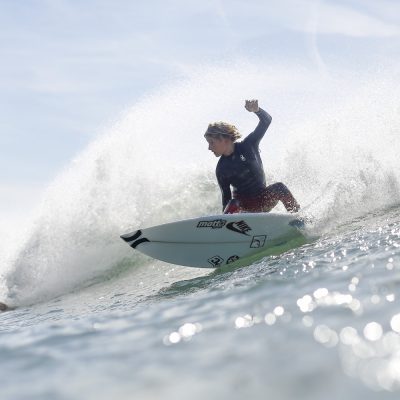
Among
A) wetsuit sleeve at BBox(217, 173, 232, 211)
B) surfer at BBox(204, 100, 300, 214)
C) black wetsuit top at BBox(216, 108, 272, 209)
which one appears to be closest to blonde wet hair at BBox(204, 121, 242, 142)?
surfer at BBox(204, 100, 300, 214)

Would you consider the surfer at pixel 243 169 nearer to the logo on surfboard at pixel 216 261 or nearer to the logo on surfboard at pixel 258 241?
the logo on surfboard at pixel 258 241

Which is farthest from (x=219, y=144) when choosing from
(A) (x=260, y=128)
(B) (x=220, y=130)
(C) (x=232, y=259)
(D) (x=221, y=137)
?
(C) (x=232, y=259)

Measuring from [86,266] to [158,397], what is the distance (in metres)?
8.92

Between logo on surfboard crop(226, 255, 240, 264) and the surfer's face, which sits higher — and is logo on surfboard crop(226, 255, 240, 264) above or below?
below

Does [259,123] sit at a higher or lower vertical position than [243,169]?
higher

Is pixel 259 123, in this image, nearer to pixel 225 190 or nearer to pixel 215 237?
pixel 225 190

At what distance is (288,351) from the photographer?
3262 millimetres

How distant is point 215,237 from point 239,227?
15.4 inches

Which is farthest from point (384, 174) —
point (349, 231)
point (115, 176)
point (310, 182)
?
point (115, 176)

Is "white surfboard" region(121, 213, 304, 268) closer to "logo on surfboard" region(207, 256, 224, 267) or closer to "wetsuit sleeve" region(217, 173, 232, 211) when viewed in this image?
"logo on surfboard" region(207, 256, 224, 267)

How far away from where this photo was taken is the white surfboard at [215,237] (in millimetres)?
8445

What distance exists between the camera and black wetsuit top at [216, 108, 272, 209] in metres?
8.91

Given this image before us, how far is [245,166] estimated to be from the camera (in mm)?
8922

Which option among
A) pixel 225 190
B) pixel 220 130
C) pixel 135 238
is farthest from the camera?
pixel 225 190
